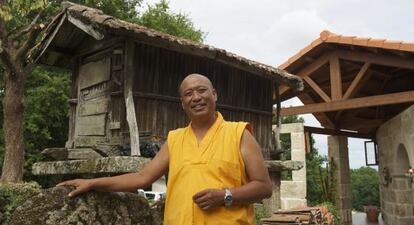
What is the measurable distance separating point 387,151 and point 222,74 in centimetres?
626

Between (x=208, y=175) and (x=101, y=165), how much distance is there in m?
4.66

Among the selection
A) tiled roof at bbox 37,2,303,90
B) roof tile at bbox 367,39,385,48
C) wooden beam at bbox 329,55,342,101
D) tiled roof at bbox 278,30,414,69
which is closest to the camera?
tiled roof at bbox 37,2,303,90

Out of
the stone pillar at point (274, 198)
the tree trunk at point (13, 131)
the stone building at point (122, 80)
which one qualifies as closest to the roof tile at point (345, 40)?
the stone building at point (122, 80)

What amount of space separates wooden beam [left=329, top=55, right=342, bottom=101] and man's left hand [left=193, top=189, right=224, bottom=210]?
8.07 meters

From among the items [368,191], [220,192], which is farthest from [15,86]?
[368,191]

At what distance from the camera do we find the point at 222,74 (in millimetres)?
8711

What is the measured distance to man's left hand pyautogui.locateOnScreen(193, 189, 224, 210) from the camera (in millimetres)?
1876

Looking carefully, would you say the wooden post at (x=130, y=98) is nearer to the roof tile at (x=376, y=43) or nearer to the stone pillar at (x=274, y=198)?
the stone pillar at (x=274, y=198)

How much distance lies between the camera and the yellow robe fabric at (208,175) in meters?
1.93

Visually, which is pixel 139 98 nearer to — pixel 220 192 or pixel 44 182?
pixel 220 192

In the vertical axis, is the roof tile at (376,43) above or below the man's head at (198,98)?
above

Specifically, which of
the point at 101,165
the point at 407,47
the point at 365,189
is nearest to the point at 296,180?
the point at 407,47

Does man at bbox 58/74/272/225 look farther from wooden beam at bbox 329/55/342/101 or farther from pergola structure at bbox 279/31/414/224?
wooden beam at bbox 329/55/342/101

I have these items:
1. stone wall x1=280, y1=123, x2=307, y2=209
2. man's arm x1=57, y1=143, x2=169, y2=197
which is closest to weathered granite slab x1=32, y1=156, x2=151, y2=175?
man's arm x1=57, y1=143, x2=169, y2=197
